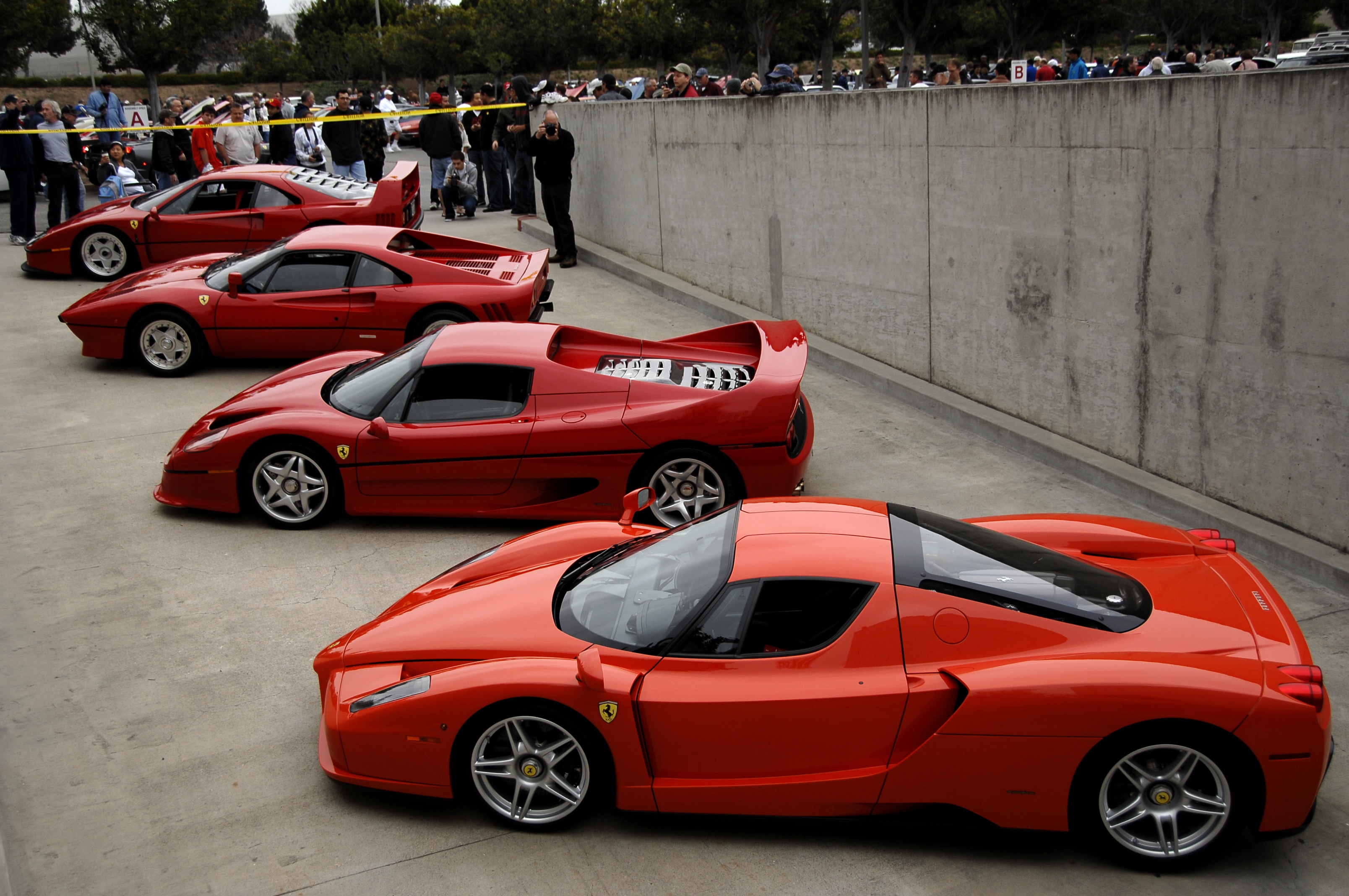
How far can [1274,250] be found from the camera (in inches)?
244

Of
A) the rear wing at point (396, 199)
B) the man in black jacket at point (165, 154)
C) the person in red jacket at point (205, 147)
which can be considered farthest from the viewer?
the person in red jacket at point (205, 147)

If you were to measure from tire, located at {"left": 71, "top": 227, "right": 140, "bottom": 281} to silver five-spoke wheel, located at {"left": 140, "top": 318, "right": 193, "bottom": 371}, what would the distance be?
12.1 feet

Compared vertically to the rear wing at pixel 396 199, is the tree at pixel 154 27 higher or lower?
higher

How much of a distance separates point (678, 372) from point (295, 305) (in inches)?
169

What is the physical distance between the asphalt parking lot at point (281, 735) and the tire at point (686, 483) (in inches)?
39.1

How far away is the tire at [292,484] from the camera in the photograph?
6.92m

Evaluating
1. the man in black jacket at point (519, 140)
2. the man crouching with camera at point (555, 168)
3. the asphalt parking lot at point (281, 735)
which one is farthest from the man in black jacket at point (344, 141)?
the asphalt parking lot at point (281, 735)

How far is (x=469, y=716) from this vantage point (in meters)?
4.02

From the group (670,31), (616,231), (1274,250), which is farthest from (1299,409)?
(670,31)

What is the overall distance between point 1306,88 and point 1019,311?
8.93 ft

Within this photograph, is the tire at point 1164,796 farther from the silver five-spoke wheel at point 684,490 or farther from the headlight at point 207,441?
the headlight at point 207,441

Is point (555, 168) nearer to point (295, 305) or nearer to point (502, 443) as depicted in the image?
point (295, 305)

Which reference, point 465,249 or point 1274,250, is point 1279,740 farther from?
point 465,249

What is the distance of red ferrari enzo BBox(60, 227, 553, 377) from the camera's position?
9.88 meters
